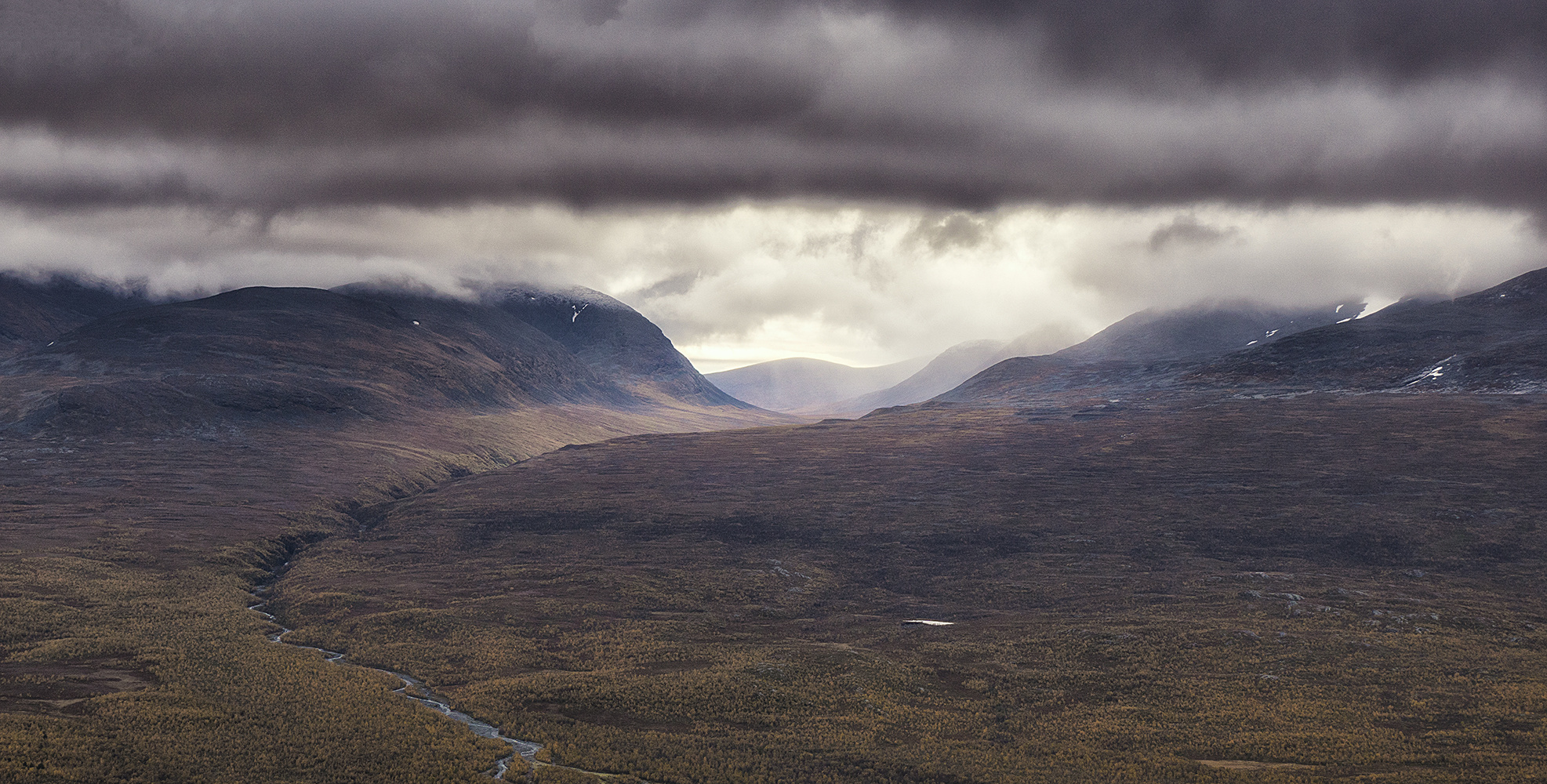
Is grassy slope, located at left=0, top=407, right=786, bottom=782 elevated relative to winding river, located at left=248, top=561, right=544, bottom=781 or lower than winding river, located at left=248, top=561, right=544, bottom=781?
elevated

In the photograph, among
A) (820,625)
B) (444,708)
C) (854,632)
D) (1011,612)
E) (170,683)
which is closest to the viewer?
(170,683)

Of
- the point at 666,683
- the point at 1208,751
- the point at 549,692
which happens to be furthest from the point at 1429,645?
the point at 549,692

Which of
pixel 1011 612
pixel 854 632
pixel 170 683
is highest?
pixel 170 683

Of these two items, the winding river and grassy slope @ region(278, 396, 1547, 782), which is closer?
the winding river

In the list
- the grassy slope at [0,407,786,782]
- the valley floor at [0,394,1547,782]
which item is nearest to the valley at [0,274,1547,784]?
the grassy slope at [0,407,786,782]

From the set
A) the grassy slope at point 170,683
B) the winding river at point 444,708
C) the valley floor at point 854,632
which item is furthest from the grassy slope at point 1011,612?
the grassy slope at point 170,683

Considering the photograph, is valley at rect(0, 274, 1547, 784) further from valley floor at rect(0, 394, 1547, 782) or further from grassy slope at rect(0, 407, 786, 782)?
valley floor at rect(0, 394, 1547, 782)

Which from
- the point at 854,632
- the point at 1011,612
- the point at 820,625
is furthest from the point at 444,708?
the point at 1011,612

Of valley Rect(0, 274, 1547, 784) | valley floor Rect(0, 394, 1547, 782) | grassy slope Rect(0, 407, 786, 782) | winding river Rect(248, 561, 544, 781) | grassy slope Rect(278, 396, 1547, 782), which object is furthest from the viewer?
grassy slope Rect(278, 396, 1547, 782)

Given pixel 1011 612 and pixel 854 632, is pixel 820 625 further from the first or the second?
pixel 1011 612

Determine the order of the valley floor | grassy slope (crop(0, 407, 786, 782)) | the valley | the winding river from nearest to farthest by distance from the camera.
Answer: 1. grassy slope (crop(0, 407, 786, 782))
2. the valley floor
3. the valley
4. the winding river

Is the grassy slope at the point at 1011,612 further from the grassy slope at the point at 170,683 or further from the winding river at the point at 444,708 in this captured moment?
the grassy slope at the point at 170,683
